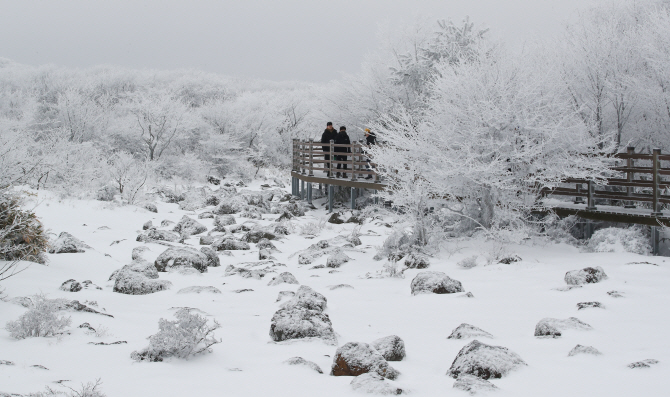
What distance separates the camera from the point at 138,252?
10.5m

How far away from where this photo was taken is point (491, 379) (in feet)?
13.1

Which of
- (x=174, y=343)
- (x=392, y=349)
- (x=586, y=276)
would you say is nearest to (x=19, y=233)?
(x=174, y=343)

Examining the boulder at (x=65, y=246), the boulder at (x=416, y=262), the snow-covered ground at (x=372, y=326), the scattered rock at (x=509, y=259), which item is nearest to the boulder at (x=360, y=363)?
the snow-covered ground at (x=372, y=326)

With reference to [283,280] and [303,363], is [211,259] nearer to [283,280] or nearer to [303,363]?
[283,280]

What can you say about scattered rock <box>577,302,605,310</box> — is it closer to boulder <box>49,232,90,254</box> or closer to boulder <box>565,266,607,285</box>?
boulder <box>565,266,607,285</box>

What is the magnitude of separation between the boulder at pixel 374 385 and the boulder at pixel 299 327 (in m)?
1.25

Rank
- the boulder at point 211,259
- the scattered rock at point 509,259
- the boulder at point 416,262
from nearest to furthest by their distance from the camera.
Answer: the scattered rock at point 509,259
the boulder at point 416,262
the boulder at point 211,259

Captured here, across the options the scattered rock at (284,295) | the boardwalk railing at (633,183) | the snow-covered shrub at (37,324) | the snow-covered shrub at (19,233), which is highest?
the boardwalk railing at (633,183)

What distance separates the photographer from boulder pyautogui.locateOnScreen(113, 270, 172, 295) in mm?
7461

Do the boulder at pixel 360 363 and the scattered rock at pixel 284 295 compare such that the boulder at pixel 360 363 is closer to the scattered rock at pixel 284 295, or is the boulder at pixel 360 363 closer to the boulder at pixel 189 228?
the scattered rock at pixel 284 295

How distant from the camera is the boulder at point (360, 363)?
160 inches

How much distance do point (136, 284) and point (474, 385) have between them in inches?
206

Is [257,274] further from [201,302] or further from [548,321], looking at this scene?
[548,321]

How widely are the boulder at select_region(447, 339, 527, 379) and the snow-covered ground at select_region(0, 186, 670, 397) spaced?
0.07 meters
